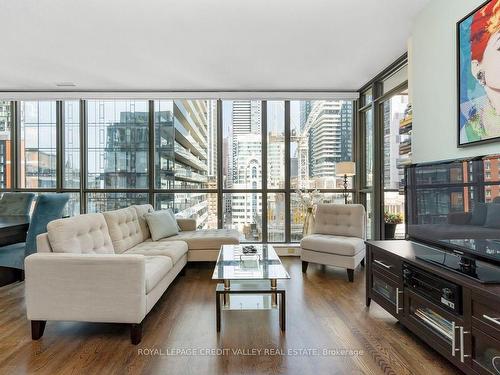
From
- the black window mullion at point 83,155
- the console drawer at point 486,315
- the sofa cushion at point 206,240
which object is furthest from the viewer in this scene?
the black window mullion at point 83,155

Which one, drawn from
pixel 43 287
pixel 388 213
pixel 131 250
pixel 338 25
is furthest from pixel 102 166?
pixel 388 213

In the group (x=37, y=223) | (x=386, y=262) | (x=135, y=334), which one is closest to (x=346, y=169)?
(x=386, y=262)

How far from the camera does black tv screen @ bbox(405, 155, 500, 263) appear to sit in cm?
167

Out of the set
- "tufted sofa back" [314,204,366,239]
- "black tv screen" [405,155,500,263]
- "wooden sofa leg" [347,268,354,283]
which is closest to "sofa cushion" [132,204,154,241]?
"tufted sofa back" [314,204,366,239]

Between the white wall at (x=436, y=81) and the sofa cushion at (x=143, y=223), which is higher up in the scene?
the white wall at (x=436, y=81)

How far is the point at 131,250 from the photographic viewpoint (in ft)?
10.9

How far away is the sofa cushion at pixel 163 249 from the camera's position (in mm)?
3180

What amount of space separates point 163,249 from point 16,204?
2055 millimetres

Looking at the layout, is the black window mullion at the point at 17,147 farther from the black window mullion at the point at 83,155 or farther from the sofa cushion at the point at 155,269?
the sofa cushion at the point at 155,269

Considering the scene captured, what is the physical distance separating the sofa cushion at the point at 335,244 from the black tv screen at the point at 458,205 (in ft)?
4.00

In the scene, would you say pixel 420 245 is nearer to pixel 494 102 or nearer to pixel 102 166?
pixel 494 102

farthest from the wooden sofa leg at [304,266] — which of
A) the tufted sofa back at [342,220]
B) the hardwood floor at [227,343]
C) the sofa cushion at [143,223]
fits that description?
the sofa cushion at [143,223]

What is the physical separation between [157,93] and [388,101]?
11.2 feet

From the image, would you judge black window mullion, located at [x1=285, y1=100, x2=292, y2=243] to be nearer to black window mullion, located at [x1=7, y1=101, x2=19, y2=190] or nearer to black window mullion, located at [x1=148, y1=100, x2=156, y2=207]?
black window mullion, located at [x1=148, y1=100, x2=156, y2=207]
